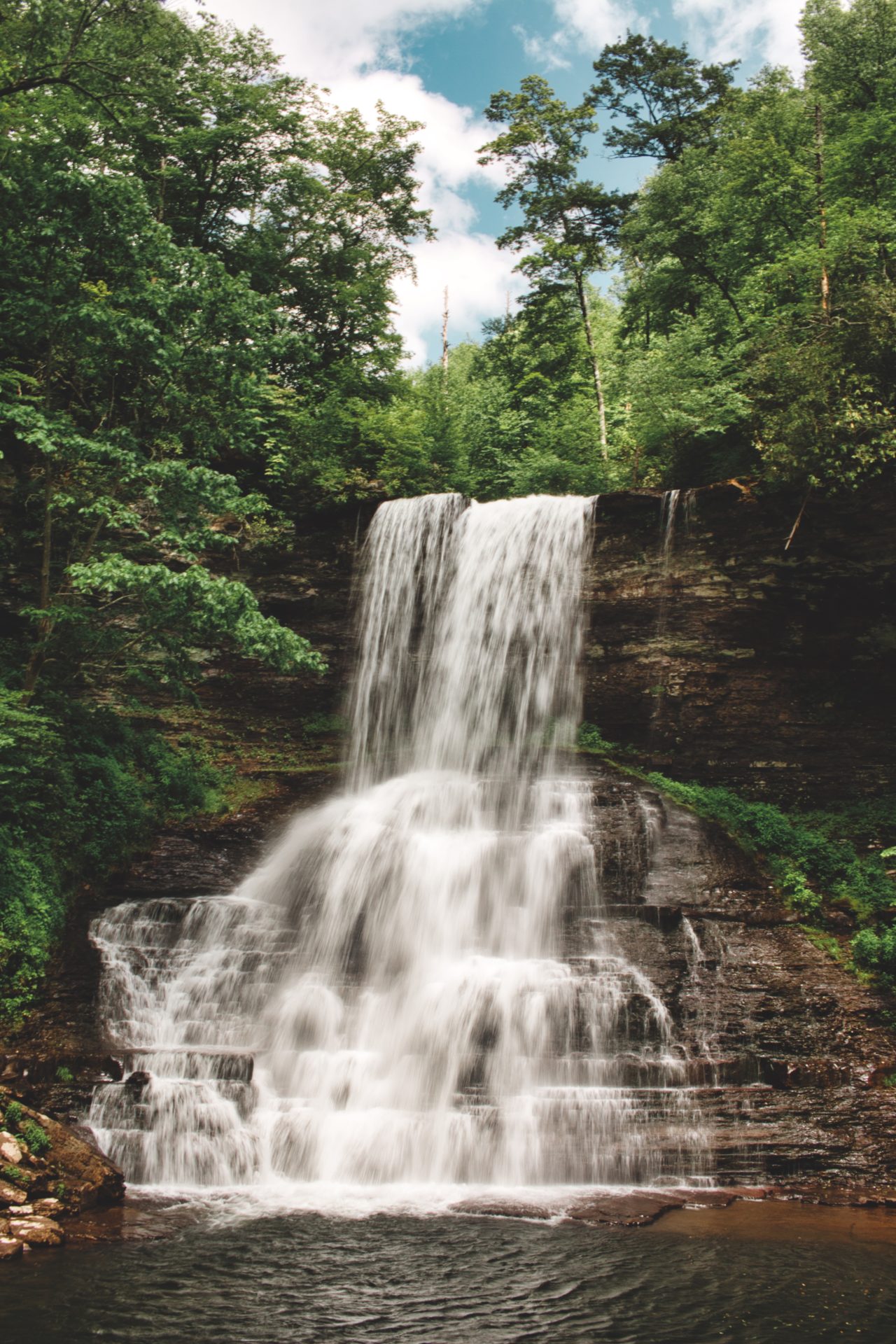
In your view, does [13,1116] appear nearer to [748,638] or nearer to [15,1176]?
[15,1176]

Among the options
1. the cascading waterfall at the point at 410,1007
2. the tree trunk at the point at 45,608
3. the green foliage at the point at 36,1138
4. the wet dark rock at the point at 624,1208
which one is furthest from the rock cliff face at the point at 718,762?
the tree trunk at the point at 45,608

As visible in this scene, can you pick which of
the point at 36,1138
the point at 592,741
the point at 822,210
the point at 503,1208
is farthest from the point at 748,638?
the point at 36,1138

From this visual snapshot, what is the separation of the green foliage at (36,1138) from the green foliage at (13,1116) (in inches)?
2.4

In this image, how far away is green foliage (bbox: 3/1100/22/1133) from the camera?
6622mm

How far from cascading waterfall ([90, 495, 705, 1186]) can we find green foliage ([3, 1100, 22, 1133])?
3.13ft

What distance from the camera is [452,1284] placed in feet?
17.3

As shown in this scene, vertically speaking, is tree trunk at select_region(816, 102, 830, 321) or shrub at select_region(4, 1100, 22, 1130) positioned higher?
tree trunk at select_region(816, 102, 830, 321)

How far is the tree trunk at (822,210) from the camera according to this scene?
622 inches

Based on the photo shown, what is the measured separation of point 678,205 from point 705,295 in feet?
8.23

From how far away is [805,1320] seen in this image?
495 centimetres

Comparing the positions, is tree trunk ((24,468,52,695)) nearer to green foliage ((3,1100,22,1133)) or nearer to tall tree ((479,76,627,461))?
green foliage ((3,1100,22,1133))

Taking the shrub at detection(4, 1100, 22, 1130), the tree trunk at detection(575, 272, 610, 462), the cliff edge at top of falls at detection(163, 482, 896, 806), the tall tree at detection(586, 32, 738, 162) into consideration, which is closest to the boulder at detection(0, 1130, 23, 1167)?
the shrub at detection(4, 1100, 22, 1130)

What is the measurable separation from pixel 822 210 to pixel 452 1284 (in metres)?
19.9

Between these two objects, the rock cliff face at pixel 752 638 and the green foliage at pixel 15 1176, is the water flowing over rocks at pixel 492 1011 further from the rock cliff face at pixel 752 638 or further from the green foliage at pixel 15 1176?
the rock cliff face at pixel 752 638
